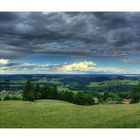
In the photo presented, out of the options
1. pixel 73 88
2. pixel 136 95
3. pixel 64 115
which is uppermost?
pixel 73 88

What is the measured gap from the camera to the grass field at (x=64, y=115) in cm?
719

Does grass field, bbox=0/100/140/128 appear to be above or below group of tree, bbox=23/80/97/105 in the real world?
below

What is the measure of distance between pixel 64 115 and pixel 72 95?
26cm

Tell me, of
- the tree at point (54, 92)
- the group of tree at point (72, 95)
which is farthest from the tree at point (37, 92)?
the tree at point (54, 92)

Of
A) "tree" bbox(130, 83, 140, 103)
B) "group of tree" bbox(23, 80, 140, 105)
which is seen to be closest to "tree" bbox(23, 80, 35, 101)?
"group of tree" bbox(23, 80, 140, 105)

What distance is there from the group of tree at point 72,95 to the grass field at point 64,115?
6 centimetres

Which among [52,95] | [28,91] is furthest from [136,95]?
[28,91]

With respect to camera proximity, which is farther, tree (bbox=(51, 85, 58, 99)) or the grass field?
tree (bbox=(51, 85, 58, 99))

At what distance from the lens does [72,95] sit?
7.30 m

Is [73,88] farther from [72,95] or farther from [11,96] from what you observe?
[11,96]

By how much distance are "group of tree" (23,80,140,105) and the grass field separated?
0.20ft

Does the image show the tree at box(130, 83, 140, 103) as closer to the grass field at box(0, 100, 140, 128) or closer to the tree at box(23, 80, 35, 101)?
the grass field at box(0, 100, 140, 128)

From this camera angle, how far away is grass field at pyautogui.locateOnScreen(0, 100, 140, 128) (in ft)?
23.6
